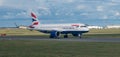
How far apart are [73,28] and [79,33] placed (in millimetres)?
1997

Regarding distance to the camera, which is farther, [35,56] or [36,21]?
[36,21]

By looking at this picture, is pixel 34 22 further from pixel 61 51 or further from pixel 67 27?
pixel 61 51

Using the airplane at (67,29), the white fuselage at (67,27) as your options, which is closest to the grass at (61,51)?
the airplane at (67,29)

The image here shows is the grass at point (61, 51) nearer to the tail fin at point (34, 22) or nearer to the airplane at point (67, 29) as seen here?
the airplane at point (67, 29)

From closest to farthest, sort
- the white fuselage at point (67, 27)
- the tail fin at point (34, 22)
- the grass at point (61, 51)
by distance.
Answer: the grass at point (61, 51) < the white fuselage at point (67, 27) < the tail fin at point (34, 22)

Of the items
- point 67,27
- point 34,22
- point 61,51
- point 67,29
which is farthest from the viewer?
point 34,22

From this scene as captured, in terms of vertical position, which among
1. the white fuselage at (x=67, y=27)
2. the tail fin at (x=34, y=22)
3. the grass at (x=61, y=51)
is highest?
the tail fin at (x=34, y=22)

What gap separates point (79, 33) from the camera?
90.4 meters

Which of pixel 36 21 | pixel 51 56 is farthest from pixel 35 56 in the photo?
pixel 36 21

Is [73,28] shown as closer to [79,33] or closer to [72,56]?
[79,33]

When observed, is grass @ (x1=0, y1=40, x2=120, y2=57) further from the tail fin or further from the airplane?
the tail fin

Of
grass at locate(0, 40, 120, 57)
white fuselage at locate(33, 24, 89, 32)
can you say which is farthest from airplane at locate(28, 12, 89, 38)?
grass at locate(0, 40, 120, 57)

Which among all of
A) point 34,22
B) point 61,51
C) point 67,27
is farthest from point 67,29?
point 61,51

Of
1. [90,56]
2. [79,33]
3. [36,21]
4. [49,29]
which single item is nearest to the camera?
[90,56]
